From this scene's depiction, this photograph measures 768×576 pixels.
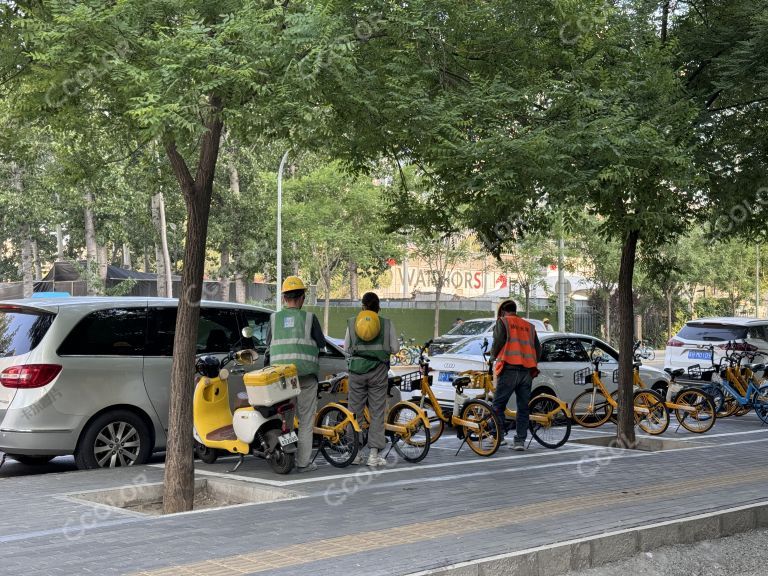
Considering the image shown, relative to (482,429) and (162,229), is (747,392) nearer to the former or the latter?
(482,429)

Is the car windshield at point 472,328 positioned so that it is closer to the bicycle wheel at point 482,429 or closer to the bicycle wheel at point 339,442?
the bicycle wheel at point 482,429

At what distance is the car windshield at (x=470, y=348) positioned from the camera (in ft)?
50.8

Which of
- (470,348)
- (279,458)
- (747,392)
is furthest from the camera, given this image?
(747,392)

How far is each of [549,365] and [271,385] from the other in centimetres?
694

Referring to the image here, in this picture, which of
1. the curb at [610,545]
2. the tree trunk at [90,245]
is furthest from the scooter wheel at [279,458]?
the tree trunk at [90,245]

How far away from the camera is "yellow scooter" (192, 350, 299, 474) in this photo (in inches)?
385

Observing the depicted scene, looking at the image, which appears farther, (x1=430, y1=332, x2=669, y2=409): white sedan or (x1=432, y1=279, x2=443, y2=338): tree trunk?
(x1=432, y1=279, x2=443, y2=338): tree trunk

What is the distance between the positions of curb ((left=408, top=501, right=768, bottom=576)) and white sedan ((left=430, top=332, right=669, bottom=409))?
6.93m

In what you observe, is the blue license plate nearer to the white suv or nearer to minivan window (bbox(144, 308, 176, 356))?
the white suv

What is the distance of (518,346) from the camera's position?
12.1 meters

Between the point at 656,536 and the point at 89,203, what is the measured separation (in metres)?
31.2

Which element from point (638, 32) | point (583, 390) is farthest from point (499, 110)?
point (583, 390)

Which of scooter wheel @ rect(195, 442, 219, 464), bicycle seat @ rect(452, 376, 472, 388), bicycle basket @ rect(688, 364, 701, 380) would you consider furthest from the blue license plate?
scooter wheel @ rect(195, 442, 219, 464)

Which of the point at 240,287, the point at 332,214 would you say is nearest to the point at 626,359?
the point at 332,214
